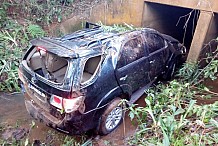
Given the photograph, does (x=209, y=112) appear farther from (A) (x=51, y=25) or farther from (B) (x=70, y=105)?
(A) (x=51, y=25)

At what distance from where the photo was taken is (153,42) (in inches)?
193

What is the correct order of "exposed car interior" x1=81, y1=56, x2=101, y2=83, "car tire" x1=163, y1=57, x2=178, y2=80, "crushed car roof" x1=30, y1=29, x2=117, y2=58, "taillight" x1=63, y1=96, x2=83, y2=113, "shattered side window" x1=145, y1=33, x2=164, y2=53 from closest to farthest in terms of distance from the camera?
1. "taillight" x1=63, y1=96, x2=83, y2=113
2. "crushed car roof" x1=30, y1=29, x2=117, y2=58
3. "exposed car interior" x1=81, y1=56, x2=101, y2=83
4. "shattered side window" x1=145, y1=33, x2=164, y2=53
5. "car tire" x1=163, y1=57, x2=178, y2=80

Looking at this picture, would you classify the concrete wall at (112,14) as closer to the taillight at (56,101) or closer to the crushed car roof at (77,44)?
the crushed car roof at (77,44)

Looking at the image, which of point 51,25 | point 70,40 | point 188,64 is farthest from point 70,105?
point 51,25

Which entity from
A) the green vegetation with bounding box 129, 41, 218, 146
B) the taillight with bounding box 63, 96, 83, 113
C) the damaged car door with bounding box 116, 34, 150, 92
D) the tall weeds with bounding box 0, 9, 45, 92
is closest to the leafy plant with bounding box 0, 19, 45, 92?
the tall weeds with bounding box 0, 9, 45, 92

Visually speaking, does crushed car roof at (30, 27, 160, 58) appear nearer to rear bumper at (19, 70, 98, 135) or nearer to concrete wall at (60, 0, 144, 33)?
rear bumper at (19, 70, 98, 135)

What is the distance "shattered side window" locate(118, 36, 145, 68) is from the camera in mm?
4035

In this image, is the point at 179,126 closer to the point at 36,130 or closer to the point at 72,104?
the point at 72,104

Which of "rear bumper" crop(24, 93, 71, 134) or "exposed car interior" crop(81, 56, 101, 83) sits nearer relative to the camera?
"rear bumper" crop(24, 93, 71, 134)

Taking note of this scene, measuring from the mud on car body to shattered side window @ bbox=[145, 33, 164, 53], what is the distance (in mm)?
23

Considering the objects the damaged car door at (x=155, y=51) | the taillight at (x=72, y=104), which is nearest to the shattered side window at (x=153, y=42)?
the damaged car door at (x=155, y=51)

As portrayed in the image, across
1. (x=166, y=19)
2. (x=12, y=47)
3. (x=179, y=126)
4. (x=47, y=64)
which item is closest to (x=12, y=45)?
(x=12, y=47)

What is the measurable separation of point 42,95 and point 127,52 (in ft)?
5.45

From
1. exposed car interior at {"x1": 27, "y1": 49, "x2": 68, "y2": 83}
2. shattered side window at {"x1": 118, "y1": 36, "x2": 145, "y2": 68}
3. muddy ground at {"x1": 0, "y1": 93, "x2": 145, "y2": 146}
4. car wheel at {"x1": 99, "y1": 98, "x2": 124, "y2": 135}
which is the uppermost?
shattered side window at {"x1": 118, "y1": 36, "x2": 145, "y2": 68}
